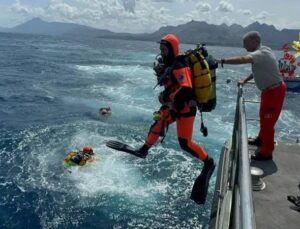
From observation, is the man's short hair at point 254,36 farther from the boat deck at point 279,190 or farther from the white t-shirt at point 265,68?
the boat deck at point 279,190

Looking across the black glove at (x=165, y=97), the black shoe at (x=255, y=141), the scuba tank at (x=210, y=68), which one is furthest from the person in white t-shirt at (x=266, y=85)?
the black glove at (x=165, y=97)

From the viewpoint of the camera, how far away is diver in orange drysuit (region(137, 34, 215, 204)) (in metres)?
5.72

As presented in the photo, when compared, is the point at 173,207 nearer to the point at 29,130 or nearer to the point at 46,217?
the point at 46,217

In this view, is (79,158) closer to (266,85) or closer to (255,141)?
(255,141)

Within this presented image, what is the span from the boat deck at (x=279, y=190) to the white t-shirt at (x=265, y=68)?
1.50m

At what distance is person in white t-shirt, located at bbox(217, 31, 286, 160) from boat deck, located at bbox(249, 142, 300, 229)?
354mm

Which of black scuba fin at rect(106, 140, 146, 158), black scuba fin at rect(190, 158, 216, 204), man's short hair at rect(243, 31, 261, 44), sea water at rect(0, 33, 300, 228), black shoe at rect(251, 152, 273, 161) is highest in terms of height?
man's short hair at rect(243, 31, 261, 44)

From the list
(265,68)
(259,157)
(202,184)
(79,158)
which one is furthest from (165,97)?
(79,158)

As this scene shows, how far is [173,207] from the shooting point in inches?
546

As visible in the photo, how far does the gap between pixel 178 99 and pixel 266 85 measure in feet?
5.80

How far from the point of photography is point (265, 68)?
6.34m

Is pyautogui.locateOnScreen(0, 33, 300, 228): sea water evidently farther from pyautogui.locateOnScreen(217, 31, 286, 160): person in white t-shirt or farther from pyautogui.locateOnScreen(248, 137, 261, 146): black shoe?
pyautogui.locateOnScreen(217, 31, 286, 160): person in white t-shirt

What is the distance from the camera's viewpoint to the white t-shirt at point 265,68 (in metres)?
6.21

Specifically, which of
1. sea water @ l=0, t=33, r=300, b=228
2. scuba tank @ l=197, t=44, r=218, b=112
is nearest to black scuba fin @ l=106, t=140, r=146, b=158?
scuba tank @ l=197, t=44, r=218, b=112
